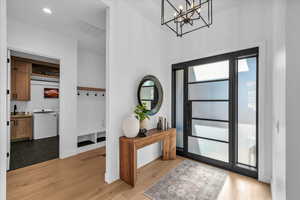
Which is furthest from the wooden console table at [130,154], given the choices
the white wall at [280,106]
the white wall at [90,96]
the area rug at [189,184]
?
the white wall at [90,96]

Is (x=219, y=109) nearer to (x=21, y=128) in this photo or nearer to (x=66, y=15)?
(x=66, y=15)

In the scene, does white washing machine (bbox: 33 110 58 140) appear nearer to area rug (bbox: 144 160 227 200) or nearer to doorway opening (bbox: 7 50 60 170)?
doorway opening (bbox: 7 50 60 170)

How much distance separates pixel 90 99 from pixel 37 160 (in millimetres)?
1919

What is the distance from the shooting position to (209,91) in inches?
106

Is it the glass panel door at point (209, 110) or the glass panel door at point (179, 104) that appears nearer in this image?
the glass panel door at point (209, 110)

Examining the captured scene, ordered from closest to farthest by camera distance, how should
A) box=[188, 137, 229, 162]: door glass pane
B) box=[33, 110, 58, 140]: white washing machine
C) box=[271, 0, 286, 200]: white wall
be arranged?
box=[271, 0, 286, 200]: white wall → box=[188, 137, 229, 162]: door glass pane → box=[33, 110, 58, 140]: white washing machine

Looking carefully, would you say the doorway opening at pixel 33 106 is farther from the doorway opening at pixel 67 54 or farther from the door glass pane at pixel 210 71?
the door glass pane at pixel 210 71

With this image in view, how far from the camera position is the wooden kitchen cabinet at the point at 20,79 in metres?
4.00

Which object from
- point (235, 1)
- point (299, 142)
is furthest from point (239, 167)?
point (235, 1)

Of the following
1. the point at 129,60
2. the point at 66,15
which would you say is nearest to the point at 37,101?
the point at 66,15

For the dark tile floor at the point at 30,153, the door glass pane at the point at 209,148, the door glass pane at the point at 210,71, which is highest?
the door glass pane at the point at 210,71

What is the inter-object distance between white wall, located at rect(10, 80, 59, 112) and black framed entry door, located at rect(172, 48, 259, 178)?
16.6 ft

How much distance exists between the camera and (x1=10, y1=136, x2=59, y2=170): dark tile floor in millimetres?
2656

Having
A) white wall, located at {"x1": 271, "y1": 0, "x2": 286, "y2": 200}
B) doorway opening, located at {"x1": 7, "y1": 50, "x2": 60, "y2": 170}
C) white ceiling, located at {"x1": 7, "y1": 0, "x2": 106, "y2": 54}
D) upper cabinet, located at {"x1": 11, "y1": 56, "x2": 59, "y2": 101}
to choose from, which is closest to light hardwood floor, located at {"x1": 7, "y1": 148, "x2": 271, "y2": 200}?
white wall, located at {"x1": 271, "y1": 0, "x2": 286, "y2": 200}
